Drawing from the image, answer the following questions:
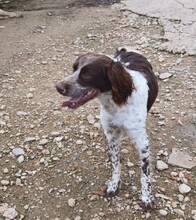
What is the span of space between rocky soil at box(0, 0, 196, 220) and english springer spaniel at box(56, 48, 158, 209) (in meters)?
0.22

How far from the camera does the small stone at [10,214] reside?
3414mm

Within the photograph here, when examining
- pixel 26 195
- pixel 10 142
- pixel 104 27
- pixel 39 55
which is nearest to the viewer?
pixel 26 195

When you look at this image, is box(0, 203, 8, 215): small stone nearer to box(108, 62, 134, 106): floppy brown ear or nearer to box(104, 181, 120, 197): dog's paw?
box(104, 181, 120, 197): dog's paw

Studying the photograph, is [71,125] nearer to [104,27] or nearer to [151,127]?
[151,127]

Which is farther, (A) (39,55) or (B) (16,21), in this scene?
(B) (16,21)

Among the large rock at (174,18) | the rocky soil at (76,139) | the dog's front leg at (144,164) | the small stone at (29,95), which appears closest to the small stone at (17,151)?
the rocky soil at (76,139)

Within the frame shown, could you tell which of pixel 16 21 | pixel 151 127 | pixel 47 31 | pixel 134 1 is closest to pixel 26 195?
pixel 151 127

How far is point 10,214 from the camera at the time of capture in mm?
3430

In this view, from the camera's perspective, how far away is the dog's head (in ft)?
8.95

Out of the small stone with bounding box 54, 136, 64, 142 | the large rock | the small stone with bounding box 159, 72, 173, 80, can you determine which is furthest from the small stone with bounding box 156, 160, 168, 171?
the large rock

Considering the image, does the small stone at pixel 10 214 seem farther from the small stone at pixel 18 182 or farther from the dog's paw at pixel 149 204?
the dog's paw at pixel 149 204

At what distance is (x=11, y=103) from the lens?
15.6 ft

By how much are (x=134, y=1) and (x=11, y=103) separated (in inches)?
129

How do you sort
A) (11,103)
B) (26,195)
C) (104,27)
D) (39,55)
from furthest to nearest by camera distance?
(104,27) < (39,55) < (11,103) < (26,195)
